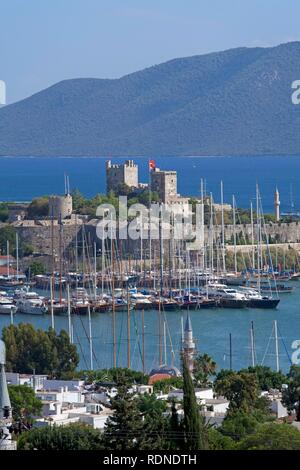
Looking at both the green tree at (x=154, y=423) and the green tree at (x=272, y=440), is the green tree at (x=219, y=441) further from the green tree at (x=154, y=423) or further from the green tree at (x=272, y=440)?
the green tree at (x=154, y=423)

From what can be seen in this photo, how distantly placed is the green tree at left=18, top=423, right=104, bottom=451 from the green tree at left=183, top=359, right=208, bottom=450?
0.56 metres

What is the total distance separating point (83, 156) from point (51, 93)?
1120 cm

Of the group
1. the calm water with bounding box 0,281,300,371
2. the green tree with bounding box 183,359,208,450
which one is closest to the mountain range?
the calm water with bounding box 0,281,300,371

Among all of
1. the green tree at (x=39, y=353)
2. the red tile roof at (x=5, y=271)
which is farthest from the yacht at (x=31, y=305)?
the green tree at (x=39, y=353)

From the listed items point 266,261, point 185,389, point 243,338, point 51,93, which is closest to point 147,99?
point 51,93

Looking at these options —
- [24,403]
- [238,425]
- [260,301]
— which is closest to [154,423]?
[238,425]

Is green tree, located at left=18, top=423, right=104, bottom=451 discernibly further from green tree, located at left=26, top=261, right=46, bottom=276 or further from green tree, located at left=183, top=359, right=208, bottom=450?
green tree, located at left=26, top=261, right=46, bottom=276

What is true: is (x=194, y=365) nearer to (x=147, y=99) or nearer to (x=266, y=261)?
(x=266, y=261)

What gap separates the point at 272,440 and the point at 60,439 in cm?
139

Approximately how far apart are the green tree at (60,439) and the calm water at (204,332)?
8.04 m

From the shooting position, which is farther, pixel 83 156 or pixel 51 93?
pixel 51 93

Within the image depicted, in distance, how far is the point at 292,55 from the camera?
129875mm
